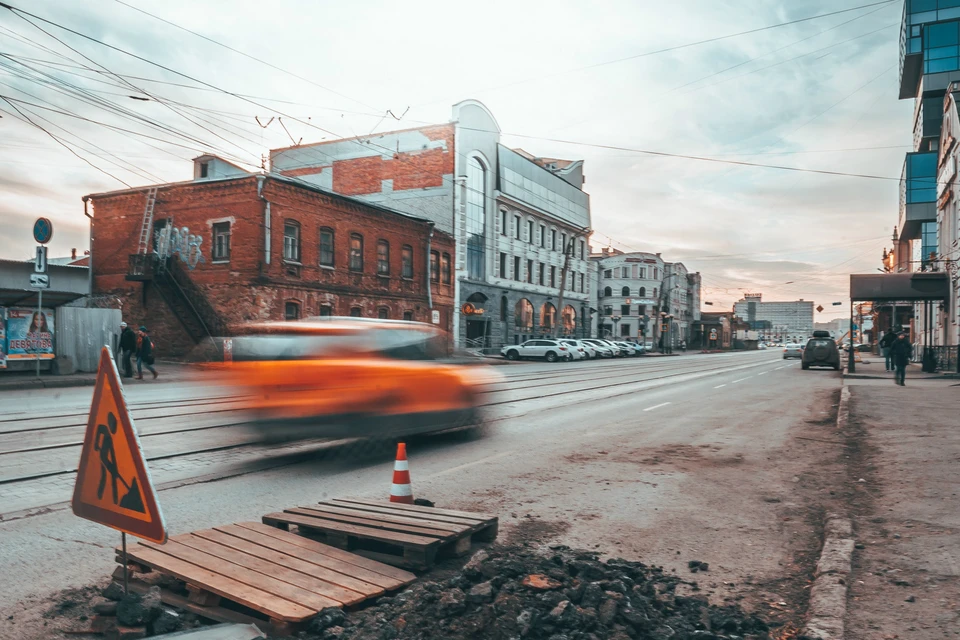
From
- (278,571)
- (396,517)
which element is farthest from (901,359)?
(278,571)

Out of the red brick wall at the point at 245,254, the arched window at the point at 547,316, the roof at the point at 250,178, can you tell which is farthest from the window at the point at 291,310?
the arched window at the point at 547,316

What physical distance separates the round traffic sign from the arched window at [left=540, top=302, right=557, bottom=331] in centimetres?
4038

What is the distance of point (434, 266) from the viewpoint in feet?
135

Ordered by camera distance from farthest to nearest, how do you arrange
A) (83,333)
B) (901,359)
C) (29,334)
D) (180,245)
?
(180,245) < (83,333) < (901,359) < (29,334)

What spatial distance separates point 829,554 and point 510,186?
47.6m

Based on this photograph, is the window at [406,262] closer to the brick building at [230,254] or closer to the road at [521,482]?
the brick building at [230,254]

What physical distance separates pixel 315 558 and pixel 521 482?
10.5 ft

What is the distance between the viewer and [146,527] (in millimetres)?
3645

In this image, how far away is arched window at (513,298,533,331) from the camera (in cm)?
5166

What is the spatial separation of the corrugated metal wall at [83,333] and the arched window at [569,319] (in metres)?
41.4

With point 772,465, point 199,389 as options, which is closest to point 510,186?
point 199,389

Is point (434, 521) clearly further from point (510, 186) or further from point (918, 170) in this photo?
point (918, 170)

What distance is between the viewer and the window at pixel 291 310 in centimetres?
3025

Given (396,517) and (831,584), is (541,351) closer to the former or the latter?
(396,517)
